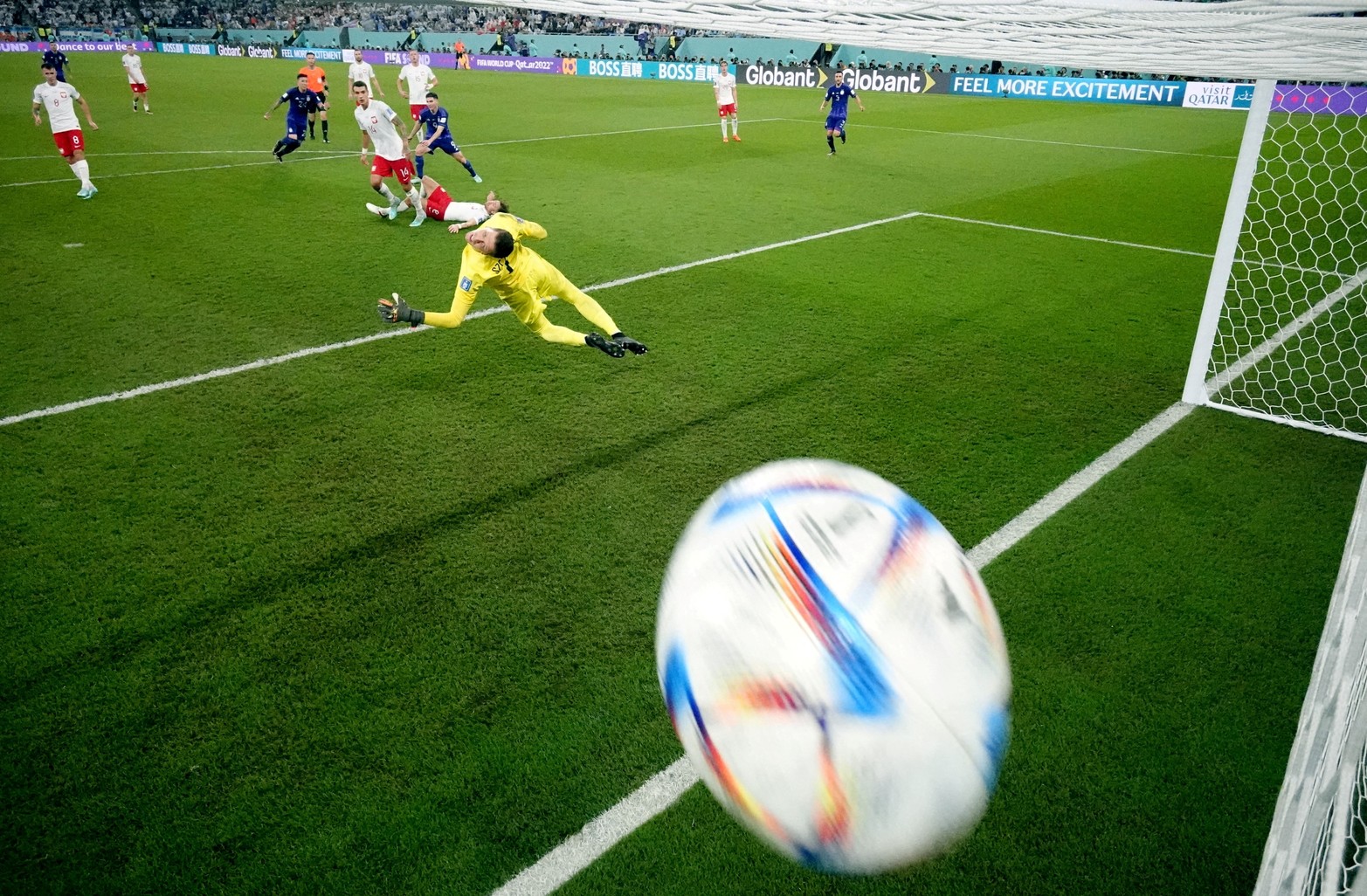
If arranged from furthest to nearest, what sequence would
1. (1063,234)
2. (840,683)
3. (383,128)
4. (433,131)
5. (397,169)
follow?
(433,131)
(397,169)
(383,128)
(1063,234)
(840,683)

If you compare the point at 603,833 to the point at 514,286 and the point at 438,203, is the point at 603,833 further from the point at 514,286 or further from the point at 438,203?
the point at 438,203

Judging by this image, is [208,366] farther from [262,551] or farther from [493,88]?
[493,88]

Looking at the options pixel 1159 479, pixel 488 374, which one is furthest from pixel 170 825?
pixel 1159 479

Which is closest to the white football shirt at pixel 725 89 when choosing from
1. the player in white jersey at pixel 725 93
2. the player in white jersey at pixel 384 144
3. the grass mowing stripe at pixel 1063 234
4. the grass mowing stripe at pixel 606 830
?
the player in white jersey at pixel 725 93

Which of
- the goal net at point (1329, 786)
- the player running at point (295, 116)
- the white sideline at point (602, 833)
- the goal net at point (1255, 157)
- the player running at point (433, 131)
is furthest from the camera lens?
the player running at point (295, 116)

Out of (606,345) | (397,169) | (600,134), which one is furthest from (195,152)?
(606,345)

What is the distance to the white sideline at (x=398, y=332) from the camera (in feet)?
19.9

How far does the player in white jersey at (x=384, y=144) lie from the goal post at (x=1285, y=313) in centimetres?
995

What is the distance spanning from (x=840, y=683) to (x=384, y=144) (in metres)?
11.8

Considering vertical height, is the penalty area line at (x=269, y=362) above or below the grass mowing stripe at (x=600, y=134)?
below

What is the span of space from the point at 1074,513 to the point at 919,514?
298cm

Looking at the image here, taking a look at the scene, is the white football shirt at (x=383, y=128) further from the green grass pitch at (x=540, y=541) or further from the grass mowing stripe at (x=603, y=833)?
the grass mowing stripe at (x=603, y=833)

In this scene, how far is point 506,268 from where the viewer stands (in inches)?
242

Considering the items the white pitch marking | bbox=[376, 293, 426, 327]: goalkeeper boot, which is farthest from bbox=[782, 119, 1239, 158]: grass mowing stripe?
bbox=[376, 293, 426, 327]: goalkeeper boot
